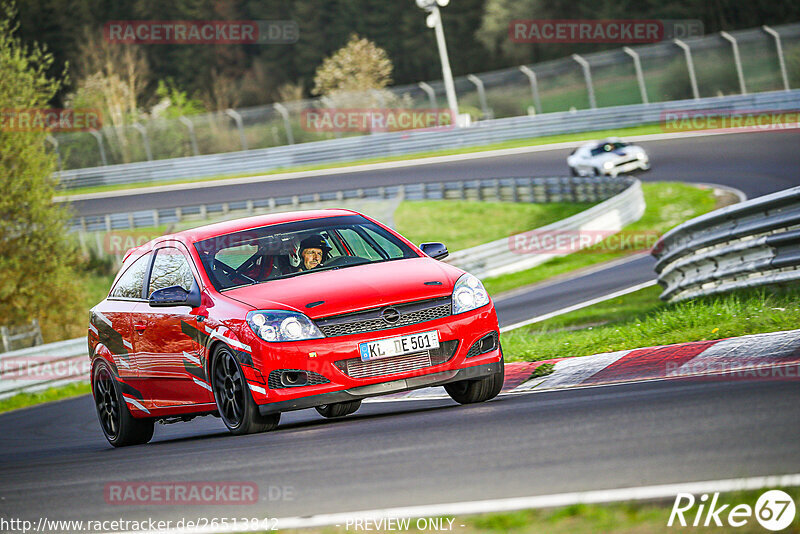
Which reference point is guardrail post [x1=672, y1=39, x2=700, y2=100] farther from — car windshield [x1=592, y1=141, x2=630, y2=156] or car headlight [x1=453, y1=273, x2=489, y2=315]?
car headlight [x1=453, y1=273, x2=489, y2=315]

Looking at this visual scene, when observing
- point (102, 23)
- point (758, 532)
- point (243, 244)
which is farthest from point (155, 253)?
point (102, 23)

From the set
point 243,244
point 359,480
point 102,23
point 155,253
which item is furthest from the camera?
point 102,23

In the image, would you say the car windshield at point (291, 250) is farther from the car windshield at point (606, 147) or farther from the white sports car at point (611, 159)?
the car windshield at point (606, 147)

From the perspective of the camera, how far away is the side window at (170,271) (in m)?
8.56

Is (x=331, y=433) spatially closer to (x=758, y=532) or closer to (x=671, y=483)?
(x=671, y=483)

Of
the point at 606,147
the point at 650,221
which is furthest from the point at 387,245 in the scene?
the point at 606,147

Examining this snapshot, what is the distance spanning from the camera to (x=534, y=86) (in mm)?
46938

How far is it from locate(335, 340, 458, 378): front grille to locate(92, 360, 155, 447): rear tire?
108 inches

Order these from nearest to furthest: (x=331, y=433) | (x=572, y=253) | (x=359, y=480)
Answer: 1. (x=359, y=480)
2. (x=331, y=433)
3. (x=572, y=253)

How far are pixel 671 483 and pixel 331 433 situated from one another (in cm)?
316

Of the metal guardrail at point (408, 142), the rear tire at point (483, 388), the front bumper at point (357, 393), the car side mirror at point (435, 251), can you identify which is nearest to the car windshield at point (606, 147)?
the metal guardrail at point (408, 142)

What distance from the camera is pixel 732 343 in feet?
26.8

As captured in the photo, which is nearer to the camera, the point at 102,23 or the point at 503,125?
the point at 503,125

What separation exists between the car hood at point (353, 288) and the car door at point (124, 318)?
58.0 inches
